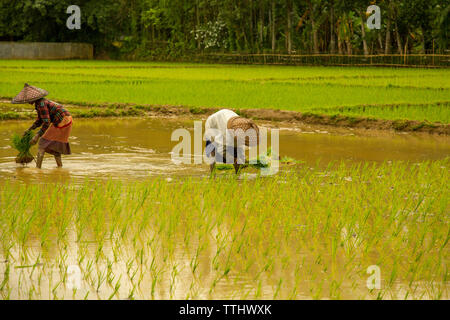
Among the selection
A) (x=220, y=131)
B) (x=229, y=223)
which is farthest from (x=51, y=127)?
(x=229, y=223)

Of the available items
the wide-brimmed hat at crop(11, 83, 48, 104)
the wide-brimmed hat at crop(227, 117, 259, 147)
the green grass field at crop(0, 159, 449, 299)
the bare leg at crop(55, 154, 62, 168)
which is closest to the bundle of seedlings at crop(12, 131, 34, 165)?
the bare leg at crop(55, 154, 62, 168)

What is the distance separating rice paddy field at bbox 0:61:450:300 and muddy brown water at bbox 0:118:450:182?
0.03m

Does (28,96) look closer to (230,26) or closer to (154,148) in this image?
(154,148)

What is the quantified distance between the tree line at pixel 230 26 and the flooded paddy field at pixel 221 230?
59.0ft

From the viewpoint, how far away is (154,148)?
8430 millimetres

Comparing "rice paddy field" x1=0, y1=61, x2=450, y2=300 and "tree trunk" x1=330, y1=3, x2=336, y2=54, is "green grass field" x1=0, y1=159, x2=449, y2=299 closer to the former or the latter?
"rice paddy field" x1=0, y1=61, x2=450, y2=300

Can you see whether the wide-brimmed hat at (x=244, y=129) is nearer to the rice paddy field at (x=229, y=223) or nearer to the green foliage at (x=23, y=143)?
the rice paddy field at (x=229, y=223)

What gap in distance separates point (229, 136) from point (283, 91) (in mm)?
9374

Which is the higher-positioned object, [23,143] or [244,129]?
[244,129]

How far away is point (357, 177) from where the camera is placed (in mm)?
6422

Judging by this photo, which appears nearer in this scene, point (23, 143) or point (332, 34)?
point (23, 143)

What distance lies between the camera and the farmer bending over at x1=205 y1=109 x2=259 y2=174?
5895 mm

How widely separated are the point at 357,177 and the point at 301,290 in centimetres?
304

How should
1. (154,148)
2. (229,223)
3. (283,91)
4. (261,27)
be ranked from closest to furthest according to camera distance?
(229,223) < (154,148) < (283,91) < (261,27)
